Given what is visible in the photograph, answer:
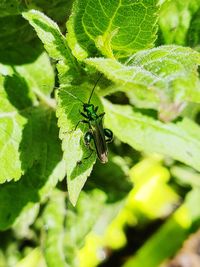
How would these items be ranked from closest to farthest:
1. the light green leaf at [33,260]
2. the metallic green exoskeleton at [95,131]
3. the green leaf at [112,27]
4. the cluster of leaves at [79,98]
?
the cluster of leaves at [79,98] → the green leaf at [112,27] → the metallic green exoskeleton at [95,131] → the light green leaf at [33,260]

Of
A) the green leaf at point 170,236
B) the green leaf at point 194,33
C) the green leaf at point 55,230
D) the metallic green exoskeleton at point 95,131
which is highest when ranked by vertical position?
the green leaf at point 194,33

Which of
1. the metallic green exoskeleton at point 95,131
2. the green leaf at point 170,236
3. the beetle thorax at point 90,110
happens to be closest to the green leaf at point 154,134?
the metallic green exoskeleton at point 95,131

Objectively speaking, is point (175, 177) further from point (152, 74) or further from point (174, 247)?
point (152, 74)

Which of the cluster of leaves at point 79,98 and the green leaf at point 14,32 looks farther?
the green leaf at point 14,32

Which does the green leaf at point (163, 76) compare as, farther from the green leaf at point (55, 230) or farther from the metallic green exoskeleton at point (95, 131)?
the green leaf at point (55, 230)

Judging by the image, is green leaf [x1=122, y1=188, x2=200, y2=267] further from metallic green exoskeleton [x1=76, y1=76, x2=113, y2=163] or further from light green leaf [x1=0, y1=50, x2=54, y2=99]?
metallic green exoskeleton [x1=76, y1=76, x2=113, y2=163]

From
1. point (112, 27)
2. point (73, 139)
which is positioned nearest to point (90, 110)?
point (73, 139)
